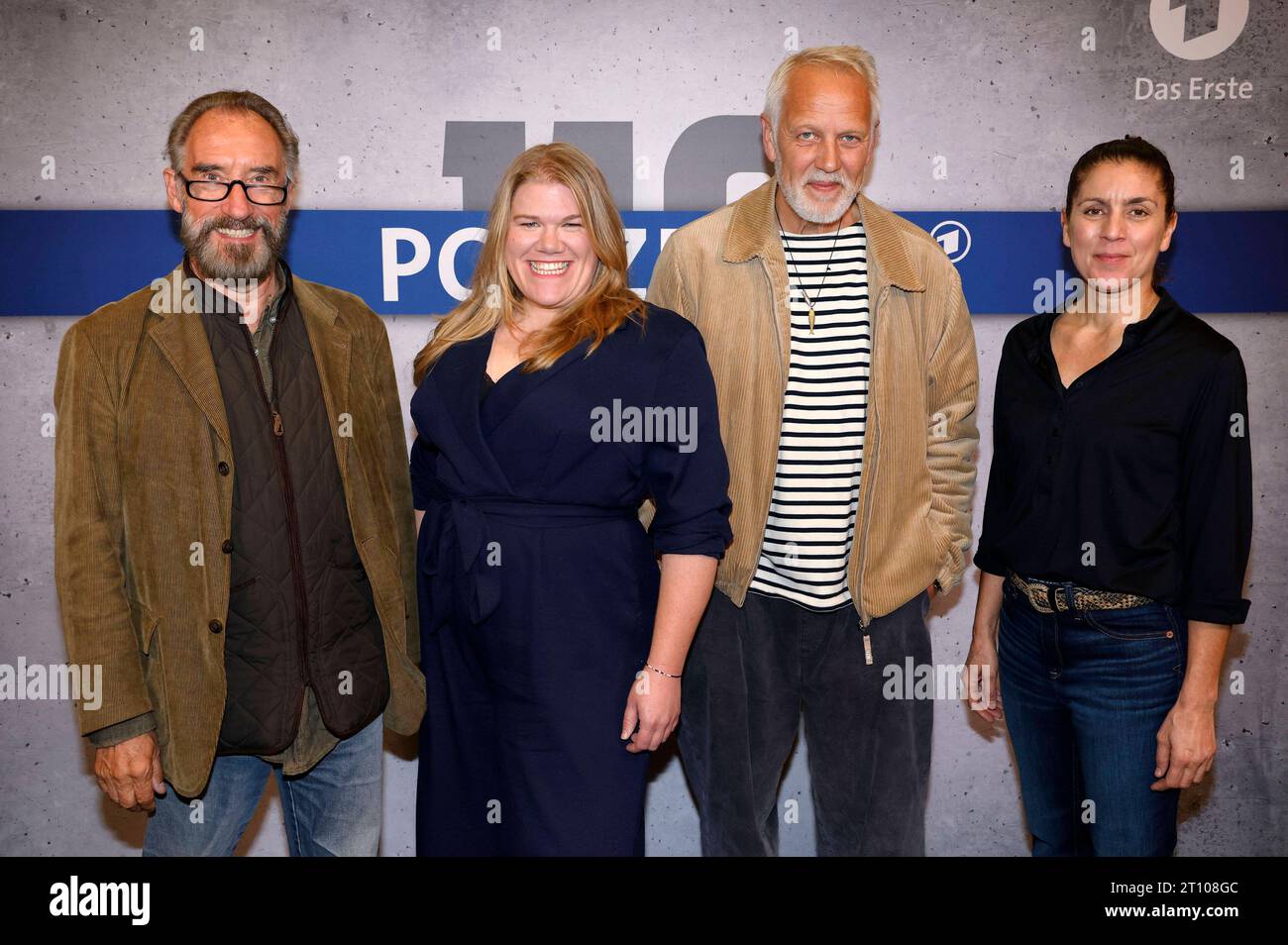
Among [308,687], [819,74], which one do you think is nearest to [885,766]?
[308,687]

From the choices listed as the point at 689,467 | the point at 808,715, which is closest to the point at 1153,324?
the point at 689,467

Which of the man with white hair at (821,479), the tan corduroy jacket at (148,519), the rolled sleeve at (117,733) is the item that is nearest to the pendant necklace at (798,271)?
the man with white hair at (821,479)

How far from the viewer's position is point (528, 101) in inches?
125

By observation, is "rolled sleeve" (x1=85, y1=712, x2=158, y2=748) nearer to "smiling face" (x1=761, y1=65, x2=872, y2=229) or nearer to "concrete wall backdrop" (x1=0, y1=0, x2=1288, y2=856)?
"concrete wall backdrop" (x1=0, y1=0, x2=1288, y2=856)

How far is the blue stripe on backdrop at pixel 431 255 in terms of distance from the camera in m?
3.17

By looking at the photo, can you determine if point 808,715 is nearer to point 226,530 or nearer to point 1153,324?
point 1153,324

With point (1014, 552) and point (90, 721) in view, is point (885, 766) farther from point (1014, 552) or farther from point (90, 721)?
point (90, 721)

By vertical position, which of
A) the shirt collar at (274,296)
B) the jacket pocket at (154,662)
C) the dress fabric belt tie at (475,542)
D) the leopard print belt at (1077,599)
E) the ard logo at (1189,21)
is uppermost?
the ard logo at (1189,21)

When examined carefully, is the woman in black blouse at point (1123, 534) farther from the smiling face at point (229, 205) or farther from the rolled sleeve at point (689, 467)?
the smiling face at point (229, 205)

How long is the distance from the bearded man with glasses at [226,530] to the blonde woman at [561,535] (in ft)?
0.60

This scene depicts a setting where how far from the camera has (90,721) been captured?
2045 millimetres

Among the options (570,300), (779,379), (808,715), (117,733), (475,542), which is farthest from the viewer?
(808,715)

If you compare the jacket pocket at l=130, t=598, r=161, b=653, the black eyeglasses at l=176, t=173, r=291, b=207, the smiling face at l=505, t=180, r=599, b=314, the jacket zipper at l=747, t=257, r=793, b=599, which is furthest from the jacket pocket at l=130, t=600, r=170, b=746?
the jacket zipper at l=747, t=257, r=793, b=599

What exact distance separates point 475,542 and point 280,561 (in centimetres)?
41
